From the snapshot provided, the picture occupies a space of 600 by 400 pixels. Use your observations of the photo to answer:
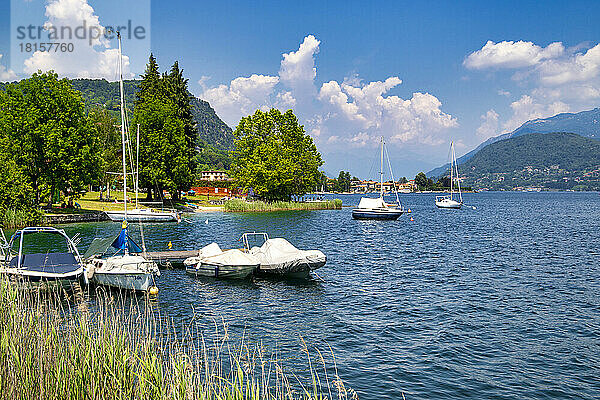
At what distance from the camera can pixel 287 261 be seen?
2397 centimetres

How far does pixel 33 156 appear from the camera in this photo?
49062 millimetres

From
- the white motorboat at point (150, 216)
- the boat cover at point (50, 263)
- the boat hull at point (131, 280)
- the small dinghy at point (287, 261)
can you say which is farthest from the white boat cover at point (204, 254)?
the white motorboat at point (150, 216)

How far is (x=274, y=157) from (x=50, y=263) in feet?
200

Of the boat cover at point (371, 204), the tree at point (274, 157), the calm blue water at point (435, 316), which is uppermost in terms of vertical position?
the tree at point (274, 157)

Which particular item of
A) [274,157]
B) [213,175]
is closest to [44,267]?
[274,157]

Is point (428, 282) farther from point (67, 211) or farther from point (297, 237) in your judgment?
point (67, 211)

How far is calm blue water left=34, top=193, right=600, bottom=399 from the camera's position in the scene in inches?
492

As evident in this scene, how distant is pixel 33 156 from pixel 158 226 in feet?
47.8

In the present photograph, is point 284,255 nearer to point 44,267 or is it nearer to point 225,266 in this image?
point 225,266

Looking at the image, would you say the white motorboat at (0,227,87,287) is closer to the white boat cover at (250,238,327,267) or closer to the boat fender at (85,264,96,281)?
the boat fender at (85,264,96,281)

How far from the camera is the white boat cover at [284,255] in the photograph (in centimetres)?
2403

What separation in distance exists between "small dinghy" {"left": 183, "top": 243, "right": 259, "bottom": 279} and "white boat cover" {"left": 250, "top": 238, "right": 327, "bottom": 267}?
74cm

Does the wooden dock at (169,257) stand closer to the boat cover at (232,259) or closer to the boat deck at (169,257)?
the boat deck at (169,257)

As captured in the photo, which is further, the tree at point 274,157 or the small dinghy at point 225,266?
the tree at point 274,157
